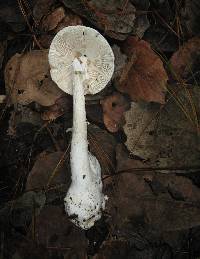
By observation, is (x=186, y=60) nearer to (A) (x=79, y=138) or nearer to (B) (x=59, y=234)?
(A) (x=79, y=138)

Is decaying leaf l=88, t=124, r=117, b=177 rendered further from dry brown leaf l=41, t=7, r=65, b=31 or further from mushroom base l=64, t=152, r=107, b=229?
dry brown leaf l=41, t=7, r=65, b=31

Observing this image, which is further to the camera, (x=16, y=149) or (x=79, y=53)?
(x=16, y=149)

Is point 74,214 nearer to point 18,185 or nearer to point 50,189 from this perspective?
point 50,189

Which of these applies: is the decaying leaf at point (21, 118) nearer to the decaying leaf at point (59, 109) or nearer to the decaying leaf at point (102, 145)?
the decaying leaf at point (59, 109)

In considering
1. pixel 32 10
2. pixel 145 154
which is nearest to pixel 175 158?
pixel 145 154

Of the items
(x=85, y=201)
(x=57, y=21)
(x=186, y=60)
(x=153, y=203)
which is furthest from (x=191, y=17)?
(x=85, y=201)

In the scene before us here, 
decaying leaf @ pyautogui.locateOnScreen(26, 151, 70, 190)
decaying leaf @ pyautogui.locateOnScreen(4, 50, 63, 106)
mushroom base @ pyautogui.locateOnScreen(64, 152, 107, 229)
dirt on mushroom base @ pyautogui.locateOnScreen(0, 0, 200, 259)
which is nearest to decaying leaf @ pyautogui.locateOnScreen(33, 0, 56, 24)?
dirt on mushroom base @ pyautogui.locateOnScreen(0, 0, 200, 259)
